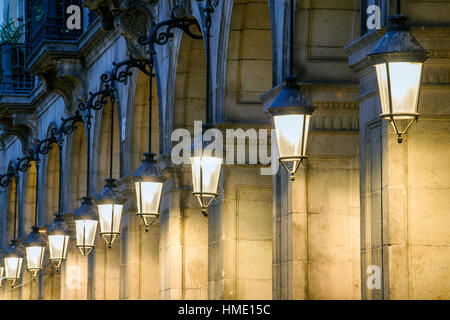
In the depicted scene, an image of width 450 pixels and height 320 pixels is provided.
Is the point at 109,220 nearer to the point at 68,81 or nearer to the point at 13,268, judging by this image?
the point at 13,268

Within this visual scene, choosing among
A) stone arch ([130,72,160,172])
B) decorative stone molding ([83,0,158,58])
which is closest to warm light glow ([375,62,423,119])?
decorative stone molding ([83,0,158,58])

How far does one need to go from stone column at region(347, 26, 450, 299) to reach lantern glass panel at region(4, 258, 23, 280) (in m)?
19.0

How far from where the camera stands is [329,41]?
47.9 feet

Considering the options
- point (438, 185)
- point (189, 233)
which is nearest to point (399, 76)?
point (438, 185)

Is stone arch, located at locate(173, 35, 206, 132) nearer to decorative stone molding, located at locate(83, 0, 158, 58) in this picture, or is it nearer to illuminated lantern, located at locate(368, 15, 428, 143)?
decorative stone molding, located at locate(83, 0, 158, 58)

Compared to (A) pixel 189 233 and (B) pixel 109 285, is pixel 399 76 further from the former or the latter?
(B) pixel 109 285

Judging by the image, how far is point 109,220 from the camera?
65.4 feet

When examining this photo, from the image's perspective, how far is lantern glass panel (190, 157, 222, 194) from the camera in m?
14.8

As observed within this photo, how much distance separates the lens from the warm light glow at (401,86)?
32.3 feet

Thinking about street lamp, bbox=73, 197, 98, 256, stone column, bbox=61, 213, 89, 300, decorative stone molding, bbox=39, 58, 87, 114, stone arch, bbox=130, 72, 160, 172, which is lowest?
stone column, bbox=61, 213, 89, 300

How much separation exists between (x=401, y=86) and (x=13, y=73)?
31462mm

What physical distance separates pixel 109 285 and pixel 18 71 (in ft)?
47.0

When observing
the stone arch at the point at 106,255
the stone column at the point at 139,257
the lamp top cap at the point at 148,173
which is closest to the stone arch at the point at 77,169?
the stone arch at the point at 106,255

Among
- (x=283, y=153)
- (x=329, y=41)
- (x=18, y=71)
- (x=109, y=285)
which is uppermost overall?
(x=18, y=71)
